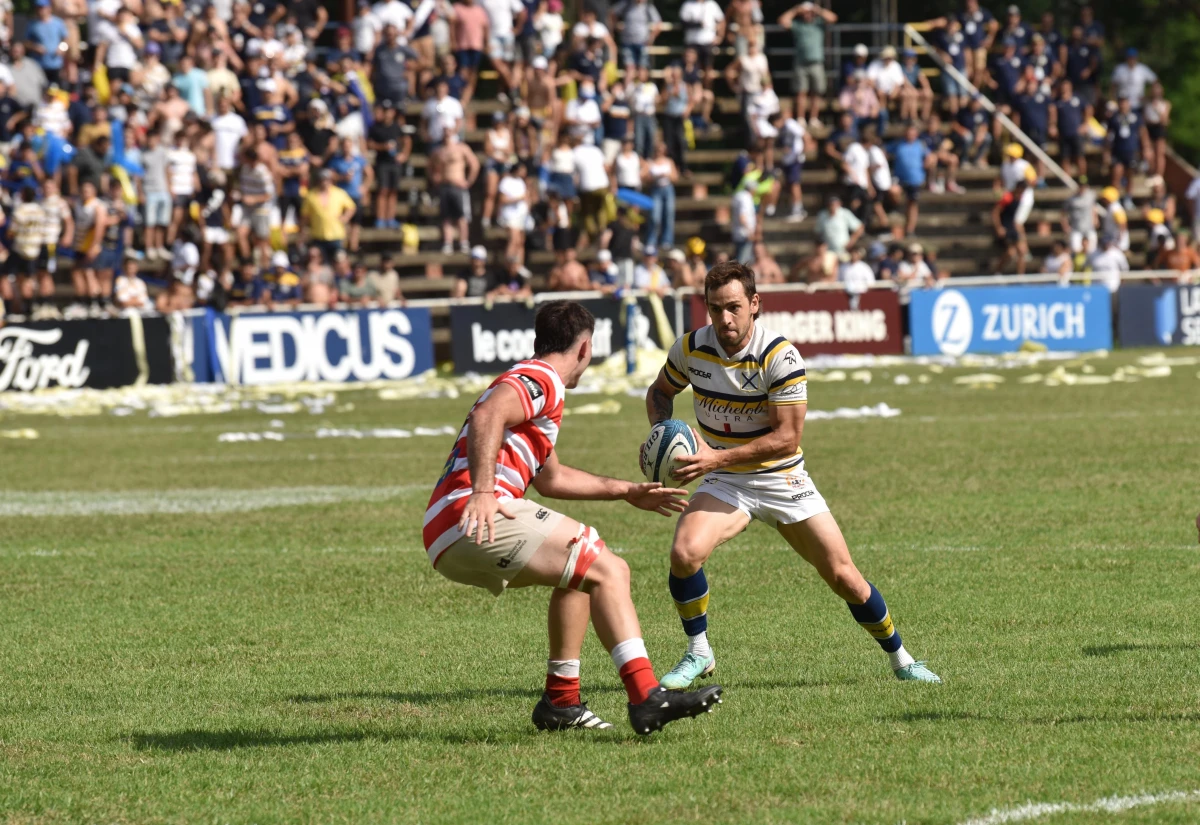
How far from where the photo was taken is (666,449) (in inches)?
288

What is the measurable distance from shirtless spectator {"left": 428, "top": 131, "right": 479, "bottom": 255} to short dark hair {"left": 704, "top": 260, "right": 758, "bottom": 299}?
934 inches

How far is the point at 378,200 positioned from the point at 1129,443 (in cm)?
1778

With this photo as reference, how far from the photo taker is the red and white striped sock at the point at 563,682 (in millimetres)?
6801

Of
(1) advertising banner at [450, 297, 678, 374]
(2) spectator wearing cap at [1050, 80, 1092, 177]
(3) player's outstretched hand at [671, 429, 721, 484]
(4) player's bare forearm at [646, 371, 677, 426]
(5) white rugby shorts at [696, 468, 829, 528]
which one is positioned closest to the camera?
(3) player's outstretched hand at [671, 429, 721, 484]

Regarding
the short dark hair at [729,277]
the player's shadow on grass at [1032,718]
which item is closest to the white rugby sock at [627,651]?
the player's shadow on grass at [1032,718]

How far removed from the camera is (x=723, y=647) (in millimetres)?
8594

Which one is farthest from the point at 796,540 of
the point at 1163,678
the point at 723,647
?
the point at 1163,678

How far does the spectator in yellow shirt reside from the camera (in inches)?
1140

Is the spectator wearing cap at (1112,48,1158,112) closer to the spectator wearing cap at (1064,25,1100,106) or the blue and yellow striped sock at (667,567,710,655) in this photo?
the spectator wearing cap at (1064,25,1100,106)

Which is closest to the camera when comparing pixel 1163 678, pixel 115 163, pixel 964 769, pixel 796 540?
pixel 964 769

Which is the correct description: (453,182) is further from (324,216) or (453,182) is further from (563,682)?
(563,682)

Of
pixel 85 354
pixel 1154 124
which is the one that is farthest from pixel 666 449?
pixel 1154 124

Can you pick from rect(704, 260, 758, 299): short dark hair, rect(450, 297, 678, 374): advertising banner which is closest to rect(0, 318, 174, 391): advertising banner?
rect(450, 297, 678, 374): advertising banner

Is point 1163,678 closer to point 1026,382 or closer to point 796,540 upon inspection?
point 796,540
